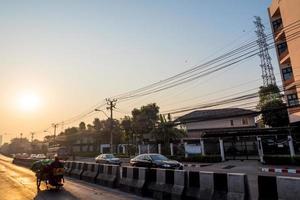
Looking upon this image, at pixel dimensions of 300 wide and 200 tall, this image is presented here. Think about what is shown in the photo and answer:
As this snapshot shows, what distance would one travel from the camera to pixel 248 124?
190ft

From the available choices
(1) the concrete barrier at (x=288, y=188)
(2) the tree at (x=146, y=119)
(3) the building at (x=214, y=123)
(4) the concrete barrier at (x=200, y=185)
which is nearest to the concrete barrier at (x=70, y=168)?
(4) the concrete barrier at (x=200, y=185)

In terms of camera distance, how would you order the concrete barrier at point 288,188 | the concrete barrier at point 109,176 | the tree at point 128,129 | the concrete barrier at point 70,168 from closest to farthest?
the concrete barrier at point 288,188 → the concrete barrier at point 109,176 → the concrete barrier at point 70,168 → the tree at point 128,129

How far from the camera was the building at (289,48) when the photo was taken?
1177 inches

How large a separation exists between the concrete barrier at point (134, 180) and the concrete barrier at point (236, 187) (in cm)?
416

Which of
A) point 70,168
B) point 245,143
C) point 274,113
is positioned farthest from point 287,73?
point 70,168

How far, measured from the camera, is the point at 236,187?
7176 millimetres

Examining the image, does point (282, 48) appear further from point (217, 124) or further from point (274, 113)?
point (217, 124)

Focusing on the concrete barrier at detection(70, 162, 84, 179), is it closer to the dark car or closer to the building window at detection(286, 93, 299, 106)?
the dark car

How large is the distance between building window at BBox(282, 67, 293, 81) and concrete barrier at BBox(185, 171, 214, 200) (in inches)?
1177

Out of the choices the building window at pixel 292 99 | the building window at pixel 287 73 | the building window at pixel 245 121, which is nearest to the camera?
the building window at pixel 292 99

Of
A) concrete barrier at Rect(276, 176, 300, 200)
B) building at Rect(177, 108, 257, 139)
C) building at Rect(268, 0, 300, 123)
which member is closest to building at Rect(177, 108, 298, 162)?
building at Rect(268, 0, 300, 123)

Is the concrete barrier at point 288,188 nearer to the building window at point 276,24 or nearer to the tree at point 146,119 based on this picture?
the building window at point 276,24

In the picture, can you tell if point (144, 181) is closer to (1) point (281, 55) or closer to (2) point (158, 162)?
(2) point (158, 162)

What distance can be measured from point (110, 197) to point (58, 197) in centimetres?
206
